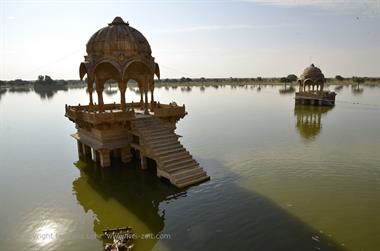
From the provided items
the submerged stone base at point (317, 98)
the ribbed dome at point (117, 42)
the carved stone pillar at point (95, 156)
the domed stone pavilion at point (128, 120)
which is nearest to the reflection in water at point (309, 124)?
the submerged stone base at point (317, 98)

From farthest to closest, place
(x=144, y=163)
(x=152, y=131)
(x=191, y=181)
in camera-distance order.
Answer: (x=144, y=163) < (x=152, y=131) < (x=191, y=181)

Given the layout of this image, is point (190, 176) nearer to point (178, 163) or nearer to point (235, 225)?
point (178, 163)

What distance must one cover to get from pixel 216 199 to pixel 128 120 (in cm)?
693

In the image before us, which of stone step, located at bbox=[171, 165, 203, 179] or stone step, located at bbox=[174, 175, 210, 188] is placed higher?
stone step, located at bbox=[171, 165, 203, 179]

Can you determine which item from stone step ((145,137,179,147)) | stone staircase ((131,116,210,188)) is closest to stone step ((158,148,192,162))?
stone staircase ((131,116,210,188))

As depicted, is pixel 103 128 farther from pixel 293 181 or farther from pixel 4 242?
pixel 293 181

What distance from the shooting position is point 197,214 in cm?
1170

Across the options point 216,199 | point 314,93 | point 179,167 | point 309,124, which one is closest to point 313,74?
point 314,93

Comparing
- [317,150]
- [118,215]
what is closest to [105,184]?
[118,215]

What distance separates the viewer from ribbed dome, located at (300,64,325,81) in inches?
1929

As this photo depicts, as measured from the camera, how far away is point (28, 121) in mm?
36656

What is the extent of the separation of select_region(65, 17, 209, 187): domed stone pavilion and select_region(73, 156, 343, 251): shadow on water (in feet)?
3.99

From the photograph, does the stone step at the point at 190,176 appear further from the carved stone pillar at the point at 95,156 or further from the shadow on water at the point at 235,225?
the carved stone pillar at the point at 95,156

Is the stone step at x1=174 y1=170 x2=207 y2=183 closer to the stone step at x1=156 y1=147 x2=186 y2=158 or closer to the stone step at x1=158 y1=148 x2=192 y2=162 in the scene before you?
the stone step at x1=158 y1=148 x2=192 y2=162
